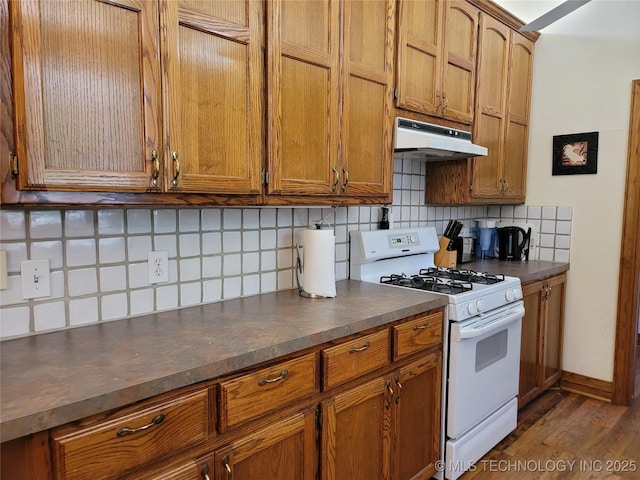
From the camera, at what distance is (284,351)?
4.43 ft

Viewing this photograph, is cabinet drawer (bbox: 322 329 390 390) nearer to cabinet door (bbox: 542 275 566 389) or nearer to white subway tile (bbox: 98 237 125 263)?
white subway tile (bbox: 98 237 125 263)

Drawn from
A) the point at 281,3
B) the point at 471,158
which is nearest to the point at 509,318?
the point at 471,158

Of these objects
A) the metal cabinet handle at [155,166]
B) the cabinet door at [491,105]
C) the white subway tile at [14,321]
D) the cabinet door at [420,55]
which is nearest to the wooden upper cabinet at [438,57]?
the cabinet door at [420,55]

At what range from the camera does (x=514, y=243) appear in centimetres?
324

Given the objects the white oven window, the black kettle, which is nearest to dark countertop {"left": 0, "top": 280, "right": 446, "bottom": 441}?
the white oven window

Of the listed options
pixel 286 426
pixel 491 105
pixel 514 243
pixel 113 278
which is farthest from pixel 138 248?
pixel 514 243

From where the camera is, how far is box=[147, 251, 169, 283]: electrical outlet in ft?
5.37

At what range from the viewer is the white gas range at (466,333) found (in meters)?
2.05

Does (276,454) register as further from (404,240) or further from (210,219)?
(404,240)

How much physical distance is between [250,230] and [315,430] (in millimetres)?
868

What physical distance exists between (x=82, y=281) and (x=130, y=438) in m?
0.65

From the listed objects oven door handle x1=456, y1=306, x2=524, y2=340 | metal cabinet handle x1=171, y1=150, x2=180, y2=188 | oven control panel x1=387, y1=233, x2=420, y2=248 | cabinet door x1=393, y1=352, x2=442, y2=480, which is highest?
metal cabinet handle x1=171, y1=150, x2=180, y2=188

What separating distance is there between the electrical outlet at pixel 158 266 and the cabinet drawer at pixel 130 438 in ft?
2.06

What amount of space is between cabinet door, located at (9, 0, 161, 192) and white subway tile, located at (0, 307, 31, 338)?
473 mm
